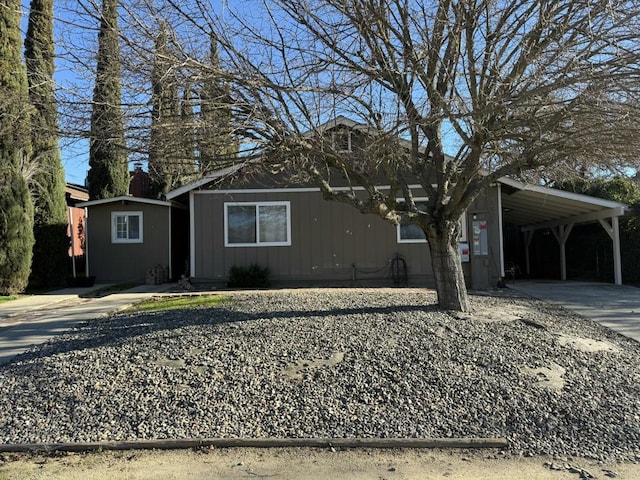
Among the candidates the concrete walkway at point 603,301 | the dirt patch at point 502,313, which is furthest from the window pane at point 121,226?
the concrete walkway at point 603,301

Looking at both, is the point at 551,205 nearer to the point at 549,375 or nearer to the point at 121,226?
the point at 549,375

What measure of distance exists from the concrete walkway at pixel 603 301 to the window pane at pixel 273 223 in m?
6.53

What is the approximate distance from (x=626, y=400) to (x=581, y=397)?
16.2 inches

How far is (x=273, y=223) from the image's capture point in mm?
13672

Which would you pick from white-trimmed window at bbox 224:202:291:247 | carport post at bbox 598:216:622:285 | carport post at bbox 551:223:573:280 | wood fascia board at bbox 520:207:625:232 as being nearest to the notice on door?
wood fascia board at bbox 520:207:625:232

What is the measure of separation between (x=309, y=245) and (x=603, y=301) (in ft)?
23.6

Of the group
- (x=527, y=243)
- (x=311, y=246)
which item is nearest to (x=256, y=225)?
(x=311, y=246)

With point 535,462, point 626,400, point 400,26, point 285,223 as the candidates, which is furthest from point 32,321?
point 626,400

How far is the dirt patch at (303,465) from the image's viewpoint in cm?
344

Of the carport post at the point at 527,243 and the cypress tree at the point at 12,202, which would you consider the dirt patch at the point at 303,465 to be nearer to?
the cypress tree at the point at 12,202

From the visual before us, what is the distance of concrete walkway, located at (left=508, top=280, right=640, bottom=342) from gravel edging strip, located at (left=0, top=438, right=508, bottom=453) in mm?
4561

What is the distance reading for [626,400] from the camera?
4.62m

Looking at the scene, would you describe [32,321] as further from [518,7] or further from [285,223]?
[518,7]

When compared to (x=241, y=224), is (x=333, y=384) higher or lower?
lower
